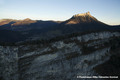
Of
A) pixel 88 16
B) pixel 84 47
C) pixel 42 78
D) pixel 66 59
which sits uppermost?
pixel 88 16

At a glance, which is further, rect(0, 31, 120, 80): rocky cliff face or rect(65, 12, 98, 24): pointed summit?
rect(65, 12, 98, 24): pointed summit

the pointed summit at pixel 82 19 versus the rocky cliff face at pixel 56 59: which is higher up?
the pointed summit at pixel 82 19

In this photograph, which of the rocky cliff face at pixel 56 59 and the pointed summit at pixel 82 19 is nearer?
the rocky cliff face at pixel 56 59

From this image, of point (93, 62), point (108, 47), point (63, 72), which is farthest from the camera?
point (108, 47)

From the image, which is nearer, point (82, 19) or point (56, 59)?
point (56, 59)

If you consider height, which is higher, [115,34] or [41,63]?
[115,34]

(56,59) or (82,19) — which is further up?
(82,19)

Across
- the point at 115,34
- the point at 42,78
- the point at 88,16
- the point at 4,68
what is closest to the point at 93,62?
the point at 42,78

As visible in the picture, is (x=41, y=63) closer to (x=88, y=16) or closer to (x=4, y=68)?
(x=4, y=68)
